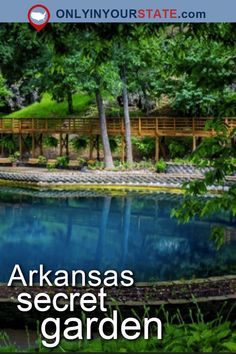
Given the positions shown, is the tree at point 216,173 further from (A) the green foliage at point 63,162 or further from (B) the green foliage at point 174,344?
(A) the green foliage at point 63,162

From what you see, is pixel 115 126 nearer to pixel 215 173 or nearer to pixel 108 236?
pixel 108 236

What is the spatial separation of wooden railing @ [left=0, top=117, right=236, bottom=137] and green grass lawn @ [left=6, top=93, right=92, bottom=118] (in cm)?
439

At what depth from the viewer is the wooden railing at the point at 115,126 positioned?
28.2m

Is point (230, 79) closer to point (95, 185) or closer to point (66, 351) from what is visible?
point (66, 351)

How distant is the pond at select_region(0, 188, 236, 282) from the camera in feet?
40.3

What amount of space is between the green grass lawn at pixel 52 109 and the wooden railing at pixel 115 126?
4.39 m

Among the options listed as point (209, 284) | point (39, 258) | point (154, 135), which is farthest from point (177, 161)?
point (209, 284)

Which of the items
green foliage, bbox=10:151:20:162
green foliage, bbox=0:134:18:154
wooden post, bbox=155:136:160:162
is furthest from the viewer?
green foliage, bbox=0:134:18:154

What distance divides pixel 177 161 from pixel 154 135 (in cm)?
272

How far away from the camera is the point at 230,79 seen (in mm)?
4078

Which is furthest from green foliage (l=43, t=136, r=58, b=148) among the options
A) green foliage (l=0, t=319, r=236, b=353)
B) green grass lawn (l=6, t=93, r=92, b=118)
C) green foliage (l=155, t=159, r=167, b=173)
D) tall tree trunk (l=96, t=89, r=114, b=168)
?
green foliage (l=0, t=319, r=236, b=353)

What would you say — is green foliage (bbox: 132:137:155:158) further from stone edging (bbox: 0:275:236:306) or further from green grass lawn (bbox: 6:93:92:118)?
stone edging (bbox: 0:275:236:306)
